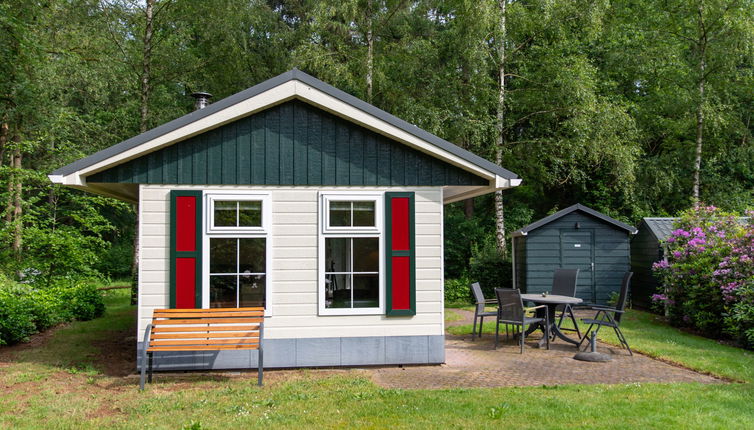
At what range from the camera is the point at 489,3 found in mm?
17078

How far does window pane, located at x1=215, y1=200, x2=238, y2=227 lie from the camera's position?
7562 mm

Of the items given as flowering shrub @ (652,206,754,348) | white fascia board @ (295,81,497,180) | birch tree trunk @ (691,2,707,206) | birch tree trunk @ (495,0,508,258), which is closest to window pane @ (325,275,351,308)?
white fascia board @ (295,81,497,180)

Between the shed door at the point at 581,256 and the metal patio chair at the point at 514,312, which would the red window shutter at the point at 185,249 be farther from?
the shed door at the point at 581,256

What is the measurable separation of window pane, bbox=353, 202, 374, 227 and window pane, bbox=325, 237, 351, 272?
1.03 feet

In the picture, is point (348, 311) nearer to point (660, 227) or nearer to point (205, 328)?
point (205, 328)

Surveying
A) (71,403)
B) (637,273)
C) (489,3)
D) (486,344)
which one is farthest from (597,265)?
(71,403)

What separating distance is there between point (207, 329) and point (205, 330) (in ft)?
0.08

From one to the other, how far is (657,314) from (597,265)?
1822 millimetres

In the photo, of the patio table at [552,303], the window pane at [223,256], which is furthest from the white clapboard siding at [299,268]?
the patio table at [552,303]

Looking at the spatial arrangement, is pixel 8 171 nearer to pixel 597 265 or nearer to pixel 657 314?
pixel 597 265

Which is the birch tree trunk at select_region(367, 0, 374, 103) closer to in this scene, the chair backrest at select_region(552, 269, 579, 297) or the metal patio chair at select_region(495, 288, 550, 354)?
the chair backrest at select_region(552, 269, 579, 297)

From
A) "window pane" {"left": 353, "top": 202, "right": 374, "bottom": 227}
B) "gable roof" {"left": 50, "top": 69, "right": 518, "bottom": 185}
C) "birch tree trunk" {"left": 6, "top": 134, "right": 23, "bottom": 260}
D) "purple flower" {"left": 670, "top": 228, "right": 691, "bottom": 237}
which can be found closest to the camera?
"gable roof" {"left": 50, "top": 69, "right": 518, "bottom": 185}

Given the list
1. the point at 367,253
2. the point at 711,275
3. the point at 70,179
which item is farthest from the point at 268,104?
the point at 711,275

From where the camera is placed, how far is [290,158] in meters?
7.70
